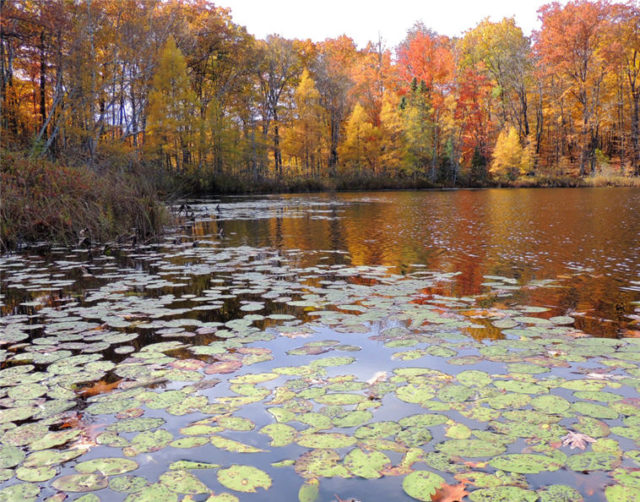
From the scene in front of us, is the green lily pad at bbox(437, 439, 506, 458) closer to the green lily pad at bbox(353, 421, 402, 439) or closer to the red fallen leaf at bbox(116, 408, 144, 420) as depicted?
the green lily pad at bbox(353, 421, 402, 439)

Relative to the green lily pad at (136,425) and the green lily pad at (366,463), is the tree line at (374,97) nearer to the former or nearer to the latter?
the green lily pad at (136,425)

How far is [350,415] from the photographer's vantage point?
7.70 ft

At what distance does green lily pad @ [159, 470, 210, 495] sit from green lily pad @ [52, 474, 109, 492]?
0.21 m

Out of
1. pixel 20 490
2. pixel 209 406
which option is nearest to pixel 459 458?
pixel 209 406

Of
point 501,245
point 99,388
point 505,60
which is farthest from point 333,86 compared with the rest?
point 99,388

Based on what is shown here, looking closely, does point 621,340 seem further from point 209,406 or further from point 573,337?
point 209,406

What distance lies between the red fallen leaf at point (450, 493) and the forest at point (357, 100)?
22.3 metres

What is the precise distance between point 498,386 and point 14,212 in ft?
28.3

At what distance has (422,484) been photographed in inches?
70.3

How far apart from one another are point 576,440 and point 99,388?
7.76 feet

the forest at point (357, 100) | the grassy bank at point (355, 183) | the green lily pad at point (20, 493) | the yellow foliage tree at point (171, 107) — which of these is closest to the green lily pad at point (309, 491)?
the green lily pad at point (20, 493)

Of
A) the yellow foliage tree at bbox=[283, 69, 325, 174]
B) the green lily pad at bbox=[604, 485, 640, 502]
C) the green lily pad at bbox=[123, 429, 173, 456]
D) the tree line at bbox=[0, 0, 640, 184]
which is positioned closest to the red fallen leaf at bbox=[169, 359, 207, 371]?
the green lily pad at bbox=[123, 429, 173, 456]

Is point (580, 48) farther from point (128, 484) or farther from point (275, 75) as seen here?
point (128, 484)

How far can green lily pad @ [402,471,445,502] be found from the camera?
1.74 m
